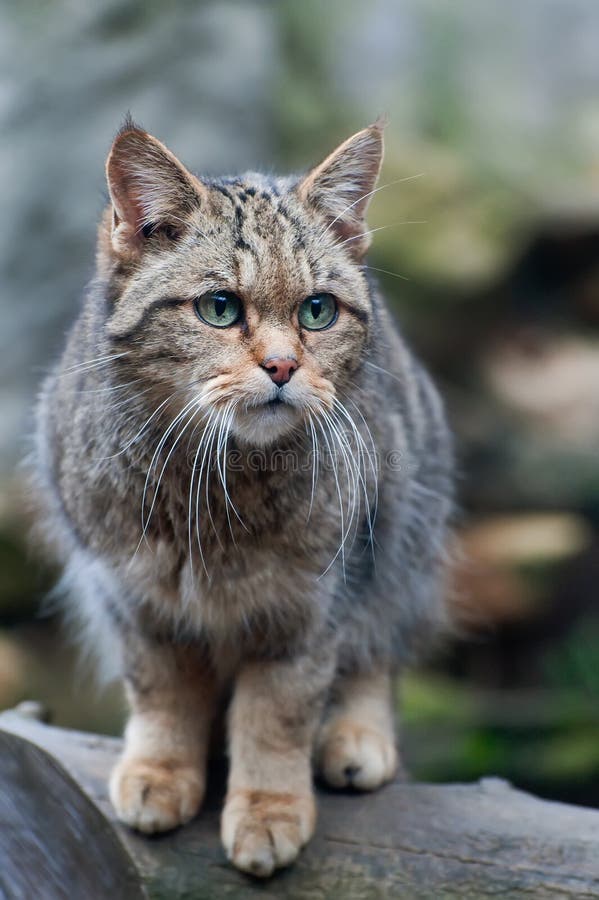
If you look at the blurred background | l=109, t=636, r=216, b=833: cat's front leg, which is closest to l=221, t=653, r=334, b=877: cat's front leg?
l=109, t=636, r=216, b=833: cat's front leg

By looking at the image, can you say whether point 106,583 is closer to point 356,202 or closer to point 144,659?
point 144,659

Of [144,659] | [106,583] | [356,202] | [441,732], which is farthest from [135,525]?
[441,732]

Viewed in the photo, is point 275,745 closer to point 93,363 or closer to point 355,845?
point 355,845

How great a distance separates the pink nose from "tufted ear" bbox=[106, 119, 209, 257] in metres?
0.35

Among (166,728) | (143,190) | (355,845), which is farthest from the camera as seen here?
(166,728)

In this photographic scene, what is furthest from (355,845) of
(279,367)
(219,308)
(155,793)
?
(219,308)

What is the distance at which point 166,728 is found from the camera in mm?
2357

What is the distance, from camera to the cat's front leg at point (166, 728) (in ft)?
7.43

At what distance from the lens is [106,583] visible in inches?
89.0

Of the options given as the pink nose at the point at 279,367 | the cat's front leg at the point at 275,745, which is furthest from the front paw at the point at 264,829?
the pink nose at the point at 279,367

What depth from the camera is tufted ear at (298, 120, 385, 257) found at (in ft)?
6.92

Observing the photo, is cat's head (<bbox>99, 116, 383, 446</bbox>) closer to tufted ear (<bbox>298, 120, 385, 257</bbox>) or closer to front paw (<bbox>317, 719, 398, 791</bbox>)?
tufted ear (<bbox>298, 120, 385, 257</bbox>)

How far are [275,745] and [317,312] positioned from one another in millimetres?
941

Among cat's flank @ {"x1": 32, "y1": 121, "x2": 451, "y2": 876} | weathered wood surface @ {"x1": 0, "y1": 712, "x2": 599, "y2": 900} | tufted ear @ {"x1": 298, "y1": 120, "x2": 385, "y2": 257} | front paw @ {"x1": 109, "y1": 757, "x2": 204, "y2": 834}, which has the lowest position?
weathered wood surface @ {"x1": 0, "y1": 712, "x2": 599, "y2": 900}
